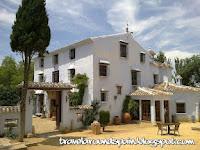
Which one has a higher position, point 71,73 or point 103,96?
point 71,73

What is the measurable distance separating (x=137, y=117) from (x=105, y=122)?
26.4 feet

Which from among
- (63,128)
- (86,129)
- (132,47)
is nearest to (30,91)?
(63,128)

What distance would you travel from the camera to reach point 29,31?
1552cm

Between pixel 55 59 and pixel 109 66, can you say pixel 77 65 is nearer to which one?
pixel 109 66

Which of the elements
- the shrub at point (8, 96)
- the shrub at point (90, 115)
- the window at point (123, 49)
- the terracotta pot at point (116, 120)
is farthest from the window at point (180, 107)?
the shrub at point (8, 96)

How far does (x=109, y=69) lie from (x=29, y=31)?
42.3 ft

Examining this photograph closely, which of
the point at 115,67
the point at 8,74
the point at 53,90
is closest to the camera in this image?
the point at 53,90

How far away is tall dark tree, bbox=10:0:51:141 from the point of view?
50.2ft

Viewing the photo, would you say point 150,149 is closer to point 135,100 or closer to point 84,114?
point 84,114

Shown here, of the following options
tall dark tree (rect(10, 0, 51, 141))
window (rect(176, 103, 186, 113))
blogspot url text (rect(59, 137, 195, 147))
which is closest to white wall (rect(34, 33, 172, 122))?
window (rect(176, 103, 186, 113))

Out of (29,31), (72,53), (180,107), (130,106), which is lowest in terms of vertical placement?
(180,107)

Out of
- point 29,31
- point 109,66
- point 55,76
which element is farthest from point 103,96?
point 29,31

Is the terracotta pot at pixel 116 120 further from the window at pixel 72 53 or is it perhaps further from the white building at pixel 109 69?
the window at pixel 72 53

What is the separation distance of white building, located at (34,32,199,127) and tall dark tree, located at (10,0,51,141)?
27.6ft
